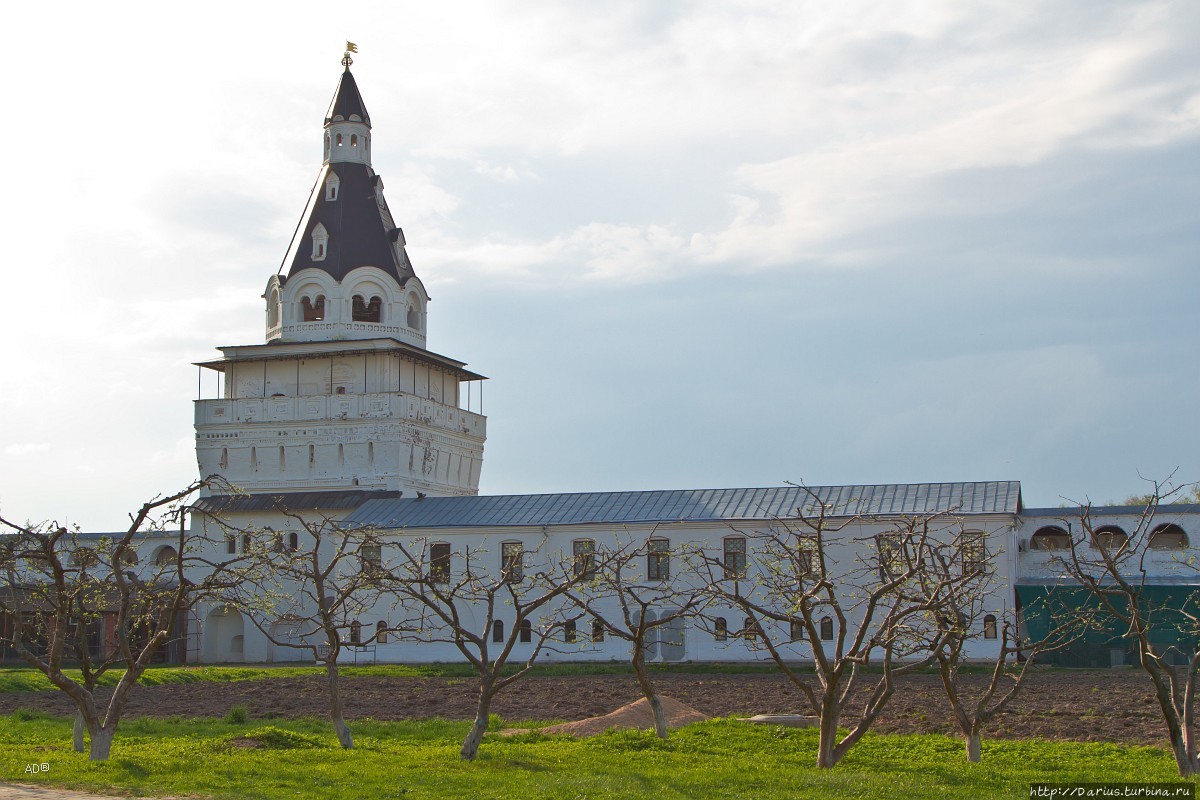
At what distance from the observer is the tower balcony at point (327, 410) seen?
54281mm

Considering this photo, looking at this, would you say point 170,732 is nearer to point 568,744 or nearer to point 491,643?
point 568,744

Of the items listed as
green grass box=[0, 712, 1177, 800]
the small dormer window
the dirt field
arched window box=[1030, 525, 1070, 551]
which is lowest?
the dirt field

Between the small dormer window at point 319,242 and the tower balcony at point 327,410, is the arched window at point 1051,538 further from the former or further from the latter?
the small dormer window at point 319,242

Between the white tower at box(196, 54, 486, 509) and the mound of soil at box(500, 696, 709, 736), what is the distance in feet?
97.5

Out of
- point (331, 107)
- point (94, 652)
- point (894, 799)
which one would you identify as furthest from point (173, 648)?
point (894, 799)

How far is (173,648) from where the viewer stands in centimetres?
5156

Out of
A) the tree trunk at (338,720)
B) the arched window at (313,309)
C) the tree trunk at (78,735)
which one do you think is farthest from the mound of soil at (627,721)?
the arched window at (313,309)

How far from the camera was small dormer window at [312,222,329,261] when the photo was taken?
5700 centimetres

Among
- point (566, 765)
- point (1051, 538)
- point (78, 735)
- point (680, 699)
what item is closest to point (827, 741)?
point (566, 765)

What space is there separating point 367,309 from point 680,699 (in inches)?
1227

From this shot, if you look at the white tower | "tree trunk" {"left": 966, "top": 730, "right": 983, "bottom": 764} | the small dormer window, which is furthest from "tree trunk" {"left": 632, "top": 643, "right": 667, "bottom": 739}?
the small dormer window

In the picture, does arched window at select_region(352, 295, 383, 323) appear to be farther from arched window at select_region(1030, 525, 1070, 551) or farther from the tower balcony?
arched window at select_region(1030, 525, 1070, 551)

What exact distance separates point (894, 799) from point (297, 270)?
45494 mm

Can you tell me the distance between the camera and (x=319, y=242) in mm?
57188
